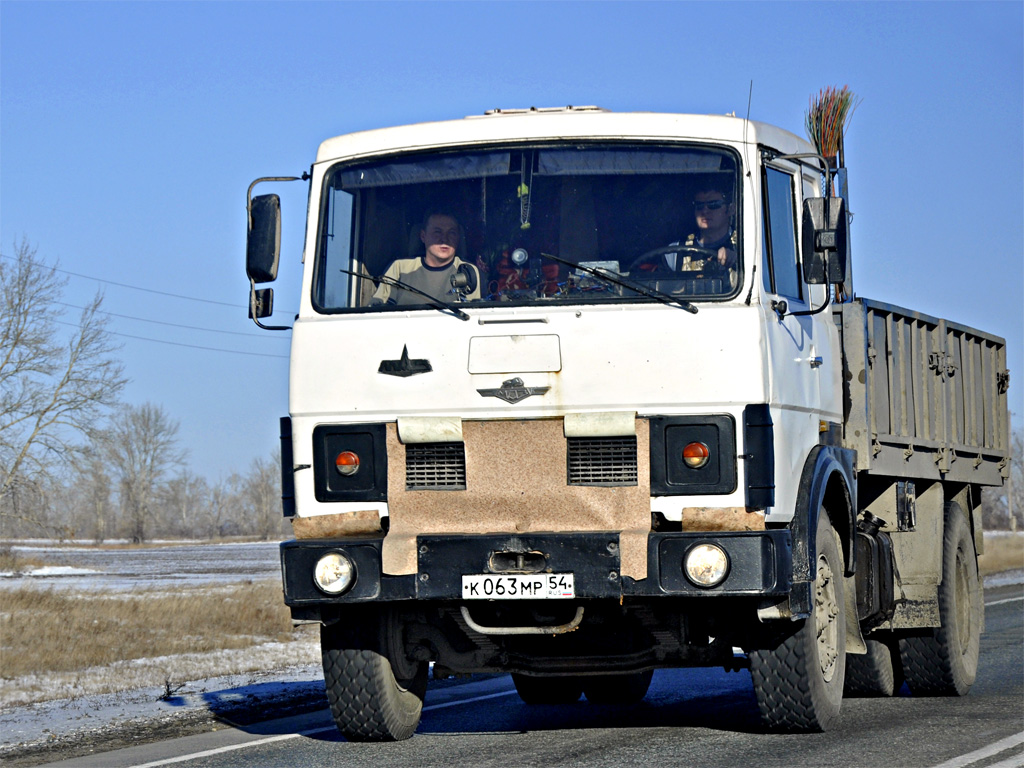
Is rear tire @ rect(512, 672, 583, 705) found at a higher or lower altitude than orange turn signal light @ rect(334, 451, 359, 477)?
lower

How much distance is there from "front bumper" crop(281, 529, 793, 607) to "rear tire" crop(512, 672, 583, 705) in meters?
2.97

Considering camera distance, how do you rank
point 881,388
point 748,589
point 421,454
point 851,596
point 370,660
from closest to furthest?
point 748,589 → point 421,454 → point 370,660 → point 851,596 → point 881,388

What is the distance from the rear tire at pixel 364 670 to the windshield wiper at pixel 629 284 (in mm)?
2051

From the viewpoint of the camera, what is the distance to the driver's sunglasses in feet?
23.7

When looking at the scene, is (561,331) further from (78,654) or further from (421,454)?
(78,654)

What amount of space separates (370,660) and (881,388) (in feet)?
13.1

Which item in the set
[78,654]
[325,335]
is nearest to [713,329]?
[325,335]

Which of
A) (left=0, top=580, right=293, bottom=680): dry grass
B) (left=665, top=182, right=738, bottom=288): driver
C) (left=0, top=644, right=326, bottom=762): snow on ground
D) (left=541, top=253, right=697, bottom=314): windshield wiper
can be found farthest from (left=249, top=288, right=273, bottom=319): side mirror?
(left=0, top=580, right=293, bottom=680): dry grass

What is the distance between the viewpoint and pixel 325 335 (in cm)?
732

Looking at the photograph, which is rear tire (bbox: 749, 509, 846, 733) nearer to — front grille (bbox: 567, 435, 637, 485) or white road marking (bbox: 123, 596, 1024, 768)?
white road marking (bbox: 123, 596, 1024, 768)

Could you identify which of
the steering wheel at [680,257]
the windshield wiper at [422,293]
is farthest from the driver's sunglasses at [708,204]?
the windshield wiper at [422,293]

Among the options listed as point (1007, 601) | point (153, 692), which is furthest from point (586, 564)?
point (1007, 601)

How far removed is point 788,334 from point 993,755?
2.27 m

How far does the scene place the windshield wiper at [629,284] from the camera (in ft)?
22.7
